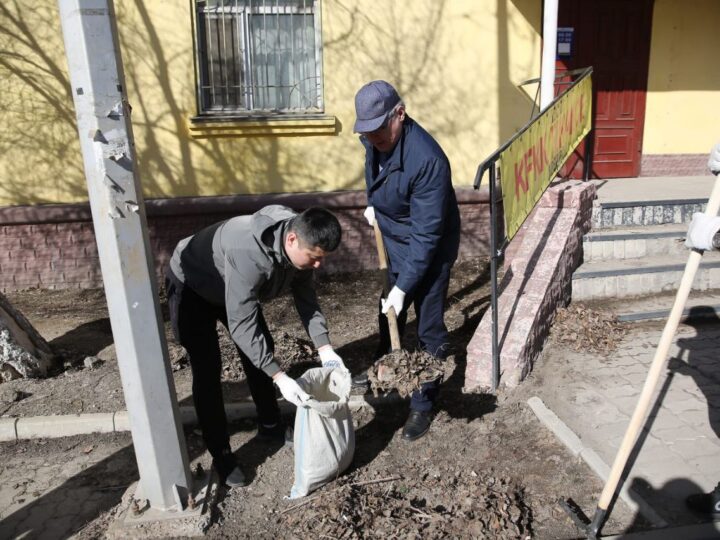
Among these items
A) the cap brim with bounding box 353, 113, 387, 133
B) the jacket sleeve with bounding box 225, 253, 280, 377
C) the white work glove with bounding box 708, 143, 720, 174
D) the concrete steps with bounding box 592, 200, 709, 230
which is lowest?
the concrete steps with bounding box 592, 200, 709, 230

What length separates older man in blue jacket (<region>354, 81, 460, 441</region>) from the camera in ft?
10.7

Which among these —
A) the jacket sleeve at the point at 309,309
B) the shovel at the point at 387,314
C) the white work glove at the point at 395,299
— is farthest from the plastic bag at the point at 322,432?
the white work glove at the point at 395,299

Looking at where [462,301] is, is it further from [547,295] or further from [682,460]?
[682,460]

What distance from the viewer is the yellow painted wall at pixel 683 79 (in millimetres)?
7512

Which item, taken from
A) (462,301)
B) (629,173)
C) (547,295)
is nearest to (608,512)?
(547,295)

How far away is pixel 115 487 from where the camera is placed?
11.4 ft

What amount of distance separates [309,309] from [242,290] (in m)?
0.62

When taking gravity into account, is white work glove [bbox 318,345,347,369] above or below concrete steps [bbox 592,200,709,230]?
below

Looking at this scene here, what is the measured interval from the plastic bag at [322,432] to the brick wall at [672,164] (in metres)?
6.35

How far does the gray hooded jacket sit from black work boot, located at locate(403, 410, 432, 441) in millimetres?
1162

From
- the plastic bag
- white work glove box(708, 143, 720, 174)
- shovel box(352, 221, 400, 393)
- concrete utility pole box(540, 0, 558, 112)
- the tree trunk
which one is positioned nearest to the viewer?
white work glove box(708, 143, 720, 174)

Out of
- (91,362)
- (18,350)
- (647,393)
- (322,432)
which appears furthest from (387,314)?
(18,350)

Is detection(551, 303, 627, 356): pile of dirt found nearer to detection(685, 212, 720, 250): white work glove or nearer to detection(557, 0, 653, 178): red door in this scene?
detection(685, 212, 720, 250): white work glove

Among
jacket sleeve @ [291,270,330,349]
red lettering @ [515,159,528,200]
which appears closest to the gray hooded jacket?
jacket sleeve @ [291,270,330,349]
